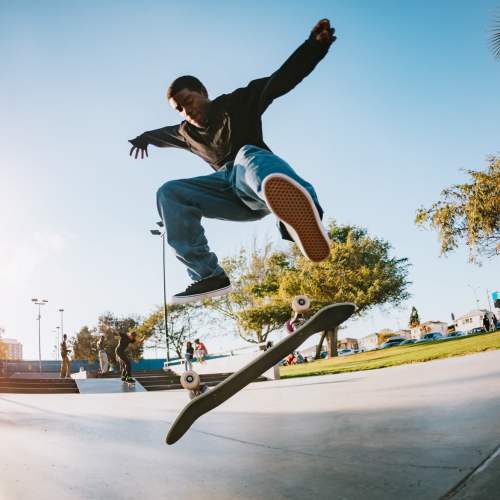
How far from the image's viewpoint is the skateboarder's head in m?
2.82

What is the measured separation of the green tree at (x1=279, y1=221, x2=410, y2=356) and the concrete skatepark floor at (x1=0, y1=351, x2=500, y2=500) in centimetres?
2306

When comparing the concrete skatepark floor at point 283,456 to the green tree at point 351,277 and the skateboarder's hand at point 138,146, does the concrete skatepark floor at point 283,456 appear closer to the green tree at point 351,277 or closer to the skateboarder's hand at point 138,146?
the skateboarder's hand at point 138,146

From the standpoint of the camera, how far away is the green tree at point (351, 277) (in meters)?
27.1

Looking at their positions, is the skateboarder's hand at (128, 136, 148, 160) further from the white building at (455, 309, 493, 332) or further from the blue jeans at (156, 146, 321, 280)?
the white building at (455, 309, 493, 332)

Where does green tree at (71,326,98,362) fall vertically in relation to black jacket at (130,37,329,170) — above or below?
below

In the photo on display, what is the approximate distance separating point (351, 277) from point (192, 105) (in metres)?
25.8

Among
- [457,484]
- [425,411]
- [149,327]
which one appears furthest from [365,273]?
[457,484]

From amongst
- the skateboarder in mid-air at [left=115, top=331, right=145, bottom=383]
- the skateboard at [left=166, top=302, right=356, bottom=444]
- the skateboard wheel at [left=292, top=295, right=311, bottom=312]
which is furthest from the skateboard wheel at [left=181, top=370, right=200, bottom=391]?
the skateboarder in mid-air at [left=115, top=331, right=145, bottom=383]

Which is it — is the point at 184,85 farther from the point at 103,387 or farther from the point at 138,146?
the point at 103,387

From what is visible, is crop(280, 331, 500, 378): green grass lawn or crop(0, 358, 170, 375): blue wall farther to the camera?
crop(0, 358, 170, 375): blue wall

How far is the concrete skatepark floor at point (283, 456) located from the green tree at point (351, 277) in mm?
23059

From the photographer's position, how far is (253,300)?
3250 centimetres

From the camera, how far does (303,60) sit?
2.56 metres

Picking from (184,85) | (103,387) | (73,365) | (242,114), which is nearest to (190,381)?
(242,114)
